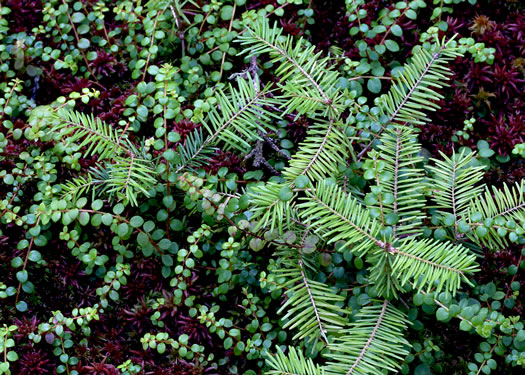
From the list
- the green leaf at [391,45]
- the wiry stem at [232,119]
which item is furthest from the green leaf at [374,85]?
the wiry stem at [232,119]

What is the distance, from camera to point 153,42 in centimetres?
336

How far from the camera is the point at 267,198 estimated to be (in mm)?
2414

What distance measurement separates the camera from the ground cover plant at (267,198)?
2461 mm

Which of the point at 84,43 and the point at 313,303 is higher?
the point at 84,43

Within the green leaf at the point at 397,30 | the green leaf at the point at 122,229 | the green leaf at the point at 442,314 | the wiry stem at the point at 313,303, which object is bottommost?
the green leaf at the point at 122,229

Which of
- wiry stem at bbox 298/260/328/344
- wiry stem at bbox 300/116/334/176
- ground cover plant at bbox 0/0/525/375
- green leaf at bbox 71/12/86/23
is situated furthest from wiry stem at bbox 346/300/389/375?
green leaf at bbox 71/12/86/23

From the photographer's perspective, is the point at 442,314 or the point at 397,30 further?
the point at 397,30

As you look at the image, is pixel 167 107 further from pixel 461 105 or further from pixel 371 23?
pixel 461 105

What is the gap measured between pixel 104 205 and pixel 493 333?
81.4 inches

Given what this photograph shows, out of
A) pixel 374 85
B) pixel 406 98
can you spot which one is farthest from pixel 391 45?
pixel 406 98

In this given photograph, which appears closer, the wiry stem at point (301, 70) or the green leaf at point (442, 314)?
the green leaf at point (442, 314)

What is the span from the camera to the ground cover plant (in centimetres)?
246

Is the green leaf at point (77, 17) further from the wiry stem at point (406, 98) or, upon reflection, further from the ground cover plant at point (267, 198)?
the wiry stem at point (406, 98)

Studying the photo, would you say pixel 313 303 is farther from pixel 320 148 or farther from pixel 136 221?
pixel 136 221
